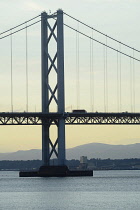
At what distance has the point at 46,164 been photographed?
11225 cm

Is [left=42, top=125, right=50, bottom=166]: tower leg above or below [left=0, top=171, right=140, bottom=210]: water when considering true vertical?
above

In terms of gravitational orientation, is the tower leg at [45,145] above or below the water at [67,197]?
above

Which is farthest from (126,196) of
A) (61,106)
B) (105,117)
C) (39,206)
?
(105,117)

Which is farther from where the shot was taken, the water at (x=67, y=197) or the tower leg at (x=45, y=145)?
the tower leg at (x=45, y=145)

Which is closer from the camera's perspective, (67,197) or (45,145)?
(67,197)

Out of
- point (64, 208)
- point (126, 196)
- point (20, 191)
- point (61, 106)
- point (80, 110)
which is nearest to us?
point (64, 208)

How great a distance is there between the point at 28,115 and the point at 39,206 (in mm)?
40777

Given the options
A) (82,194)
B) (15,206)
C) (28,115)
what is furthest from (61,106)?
(15,206)

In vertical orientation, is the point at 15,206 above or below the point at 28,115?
below

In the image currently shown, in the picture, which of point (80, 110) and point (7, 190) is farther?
point (80, 110)

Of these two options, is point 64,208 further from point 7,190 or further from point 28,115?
point 28,115

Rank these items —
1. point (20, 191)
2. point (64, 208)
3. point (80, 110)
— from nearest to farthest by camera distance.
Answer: point (64, 208) < point (20, 191) < point (80, 110)

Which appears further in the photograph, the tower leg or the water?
the tower leg

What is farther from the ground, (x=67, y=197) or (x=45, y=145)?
(x=45, y=145)
